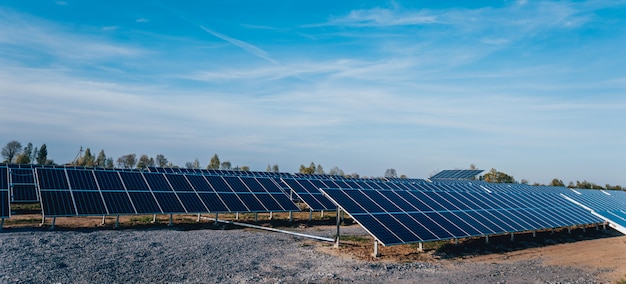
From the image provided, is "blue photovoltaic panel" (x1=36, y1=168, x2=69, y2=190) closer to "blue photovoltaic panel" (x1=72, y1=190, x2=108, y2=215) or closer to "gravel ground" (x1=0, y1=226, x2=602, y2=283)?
"blue photovoltaic panel" (x1=72, y1=190, x2=108, y2=215)

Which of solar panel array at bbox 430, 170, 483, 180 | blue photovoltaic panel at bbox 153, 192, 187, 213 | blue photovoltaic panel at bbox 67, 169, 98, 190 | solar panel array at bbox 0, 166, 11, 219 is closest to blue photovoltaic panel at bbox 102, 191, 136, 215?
blue photovoltaic panel at bbox 67, 169, 98, 190

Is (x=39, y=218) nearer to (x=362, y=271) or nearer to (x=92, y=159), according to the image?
(x=362, y=271)

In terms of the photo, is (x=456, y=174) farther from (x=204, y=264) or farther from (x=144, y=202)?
(x=204, y=264)

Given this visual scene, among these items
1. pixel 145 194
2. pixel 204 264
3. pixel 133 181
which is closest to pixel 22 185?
pixel 133 181

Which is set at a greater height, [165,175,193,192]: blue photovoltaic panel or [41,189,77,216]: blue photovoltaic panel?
[165,175,193,192]: blue photovoltaic panel

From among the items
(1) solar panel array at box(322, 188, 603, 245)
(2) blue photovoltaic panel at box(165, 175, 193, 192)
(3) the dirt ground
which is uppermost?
(2) blue photovoltaic panel at box(165, 175, 193, 192)

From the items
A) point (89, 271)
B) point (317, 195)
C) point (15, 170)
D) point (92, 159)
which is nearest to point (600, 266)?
point (317, 195)

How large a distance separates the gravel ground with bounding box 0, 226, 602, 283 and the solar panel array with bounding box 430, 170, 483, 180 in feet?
204

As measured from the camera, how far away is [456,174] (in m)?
81.5

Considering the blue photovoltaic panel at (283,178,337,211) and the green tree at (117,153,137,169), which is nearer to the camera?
the blue photovoltaic panel at (283,178,337,211)

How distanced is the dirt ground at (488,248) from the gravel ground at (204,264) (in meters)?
1.00

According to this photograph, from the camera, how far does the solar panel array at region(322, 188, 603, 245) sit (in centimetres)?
1845

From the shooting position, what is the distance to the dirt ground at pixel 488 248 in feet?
61.0

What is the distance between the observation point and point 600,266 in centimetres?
1931
